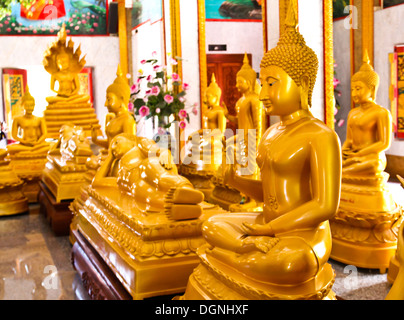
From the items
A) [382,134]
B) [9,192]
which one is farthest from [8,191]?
[382,134]

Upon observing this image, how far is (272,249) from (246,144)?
8.94 ft

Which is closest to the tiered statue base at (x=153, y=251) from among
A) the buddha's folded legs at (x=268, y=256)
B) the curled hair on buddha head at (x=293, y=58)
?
the buddha's folded legs at (x=268, y=256)

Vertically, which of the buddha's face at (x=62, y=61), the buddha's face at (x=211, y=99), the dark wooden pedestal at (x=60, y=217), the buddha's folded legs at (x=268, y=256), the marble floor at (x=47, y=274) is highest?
the buddha's face at (x=62, y=61)

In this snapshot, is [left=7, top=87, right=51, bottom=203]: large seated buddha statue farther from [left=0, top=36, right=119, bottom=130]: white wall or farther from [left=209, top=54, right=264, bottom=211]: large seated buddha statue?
[left=0, top=36, right=119, bottom=130]: white wall

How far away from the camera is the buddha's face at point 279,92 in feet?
4.95

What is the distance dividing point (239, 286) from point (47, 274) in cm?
210

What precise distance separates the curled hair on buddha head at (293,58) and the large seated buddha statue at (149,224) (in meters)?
0.77

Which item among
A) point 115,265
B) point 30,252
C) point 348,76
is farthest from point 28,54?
point 115,265

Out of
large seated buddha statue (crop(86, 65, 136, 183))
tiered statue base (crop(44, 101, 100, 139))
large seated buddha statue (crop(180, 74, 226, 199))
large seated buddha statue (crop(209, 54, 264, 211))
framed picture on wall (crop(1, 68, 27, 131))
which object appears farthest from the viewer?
framed picture on wall (crop(1, 68, 27, 131))

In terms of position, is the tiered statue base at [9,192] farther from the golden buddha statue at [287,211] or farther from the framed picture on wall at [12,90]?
the framed picture on wall at [12,90]

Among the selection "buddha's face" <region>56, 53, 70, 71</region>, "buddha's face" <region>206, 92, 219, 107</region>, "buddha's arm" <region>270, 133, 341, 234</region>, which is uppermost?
"buddha's face" <region>56, 53, 70, 71</region>

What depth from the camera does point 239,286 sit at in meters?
1.46

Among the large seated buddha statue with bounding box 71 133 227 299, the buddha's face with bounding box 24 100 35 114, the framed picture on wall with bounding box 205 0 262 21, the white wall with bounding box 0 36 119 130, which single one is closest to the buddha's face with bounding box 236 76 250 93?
the large seated buddha statue with bounding box 71 133 227 299

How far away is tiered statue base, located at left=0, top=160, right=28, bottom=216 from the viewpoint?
16.0 ft
